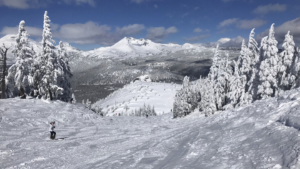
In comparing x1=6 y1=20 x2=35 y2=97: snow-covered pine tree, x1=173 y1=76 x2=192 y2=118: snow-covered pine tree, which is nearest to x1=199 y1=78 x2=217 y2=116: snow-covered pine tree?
x1=173 y1=76 x2=192 y2=118: snow-covered pine tree

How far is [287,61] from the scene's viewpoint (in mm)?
30078

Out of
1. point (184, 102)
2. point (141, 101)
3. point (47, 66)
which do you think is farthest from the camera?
point (141, 101)

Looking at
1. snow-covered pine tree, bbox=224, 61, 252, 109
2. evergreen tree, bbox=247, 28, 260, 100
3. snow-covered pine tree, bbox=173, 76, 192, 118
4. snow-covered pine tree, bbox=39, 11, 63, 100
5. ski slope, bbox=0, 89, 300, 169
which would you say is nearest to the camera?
ski slope, bbox=0, 89, 300, 169

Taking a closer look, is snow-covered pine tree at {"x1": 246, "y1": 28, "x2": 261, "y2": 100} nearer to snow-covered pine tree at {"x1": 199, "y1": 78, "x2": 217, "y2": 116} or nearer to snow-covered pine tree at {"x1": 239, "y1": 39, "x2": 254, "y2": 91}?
snow-covered pine tree at {"x1": 239, "y1": 39, "x2": 254, "y2": 91}

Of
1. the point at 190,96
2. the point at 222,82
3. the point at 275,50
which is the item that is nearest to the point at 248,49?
the point at 275,50

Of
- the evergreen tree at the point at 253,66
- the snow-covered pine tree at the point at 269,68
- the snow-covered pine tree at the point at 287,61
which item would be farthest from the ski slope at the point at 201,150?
the evergreen tree at the point at 253,66

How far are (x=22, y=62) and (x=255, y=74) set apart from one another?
34500 mm

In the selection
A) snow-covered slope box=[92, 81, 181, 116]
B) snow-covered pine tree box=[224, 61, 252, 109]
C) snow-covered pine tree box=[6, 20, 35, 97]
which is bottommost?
snow-covered slope box=[92, 81, 181, 116]

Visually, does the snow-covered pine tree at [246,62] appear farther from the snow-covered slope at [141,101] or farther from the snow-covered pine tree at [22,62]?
the snow-covered slope at [141,101]

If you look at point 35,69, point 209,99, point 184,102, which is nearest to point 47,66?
point 35,69

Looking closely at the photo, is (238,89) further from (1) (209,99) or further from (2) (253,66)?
(1) (209,99)

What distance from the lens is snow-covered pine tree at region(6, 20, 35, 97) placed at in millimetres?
29266

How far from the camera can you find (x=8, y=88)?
35.8 m

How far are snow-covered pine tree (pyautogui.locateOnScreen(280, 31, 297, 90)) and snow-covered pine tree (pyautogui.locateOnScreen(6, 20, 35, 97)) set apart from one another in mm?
36446
